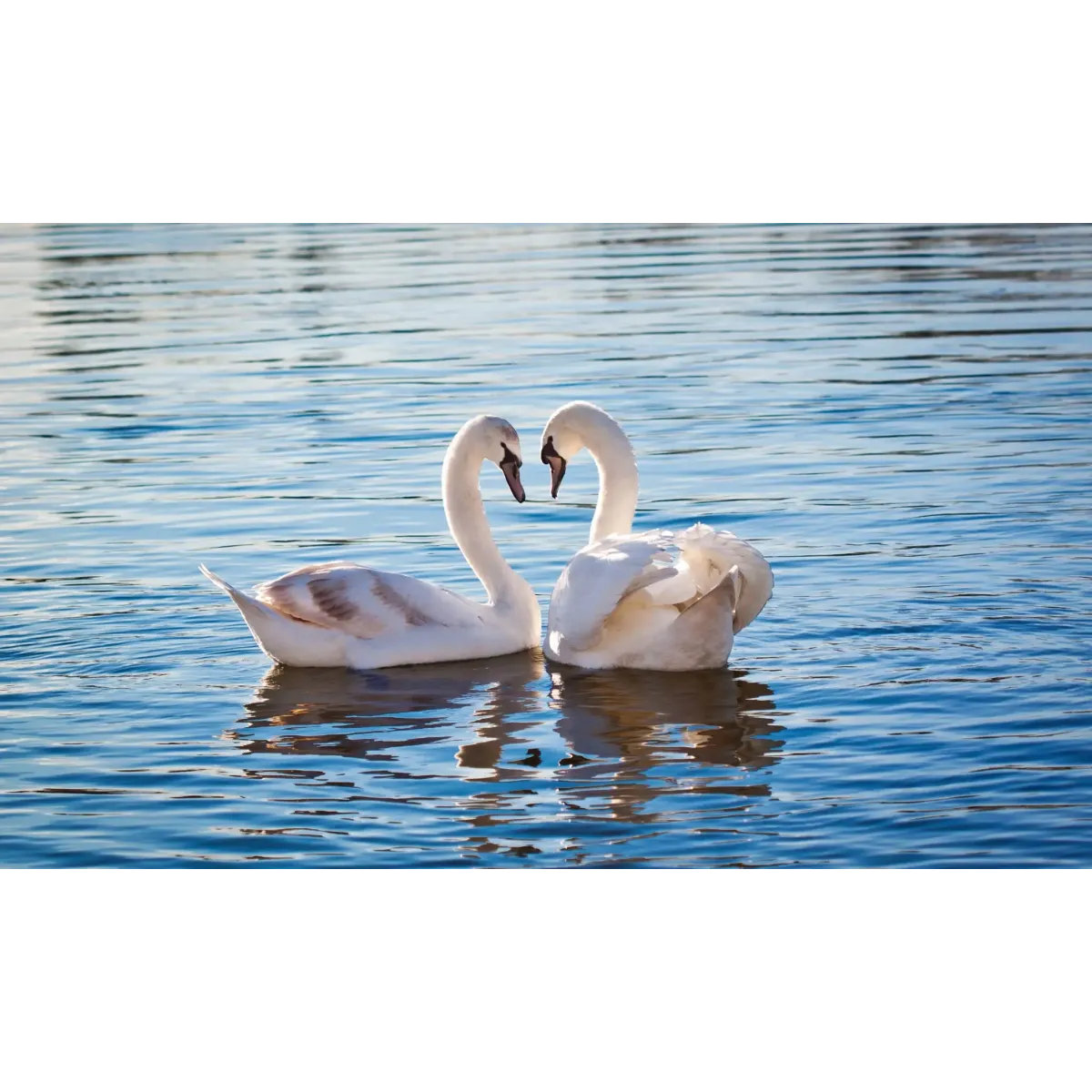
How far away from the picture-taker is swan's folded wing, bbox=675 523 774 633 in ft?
24.4

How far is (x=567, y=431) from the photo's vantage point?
8609 mm

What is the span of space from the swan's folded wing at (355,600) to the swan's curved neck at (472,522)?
404 mm

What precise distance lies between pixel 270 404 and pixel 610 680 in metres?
6.61

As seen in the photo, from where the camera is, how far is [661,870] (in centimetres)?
536

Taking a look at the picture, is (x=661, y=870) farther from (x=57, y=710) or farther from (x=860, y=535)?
(x=860, y=535)

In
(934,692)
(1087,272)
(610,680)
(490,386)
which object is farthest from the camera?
(1087,272)

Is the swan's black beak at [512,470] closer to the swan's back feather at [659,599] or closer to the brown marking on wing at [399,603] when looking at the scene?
the swan's back feather at [659,599]

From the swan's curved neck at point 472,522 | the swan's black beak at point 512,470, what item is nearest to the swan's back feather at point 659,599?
the swan's curved neck at point 472,522

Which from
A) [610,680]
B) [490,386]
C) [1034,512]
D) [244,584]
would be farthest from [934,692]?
[490,386]

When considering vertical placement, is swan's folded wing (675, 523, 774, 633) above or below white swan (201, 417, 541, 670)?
above

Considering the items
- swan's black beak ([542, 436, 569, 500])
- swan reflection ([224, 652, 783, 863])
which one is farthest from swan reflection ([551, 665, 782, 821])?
swan's black beak ([542, 436, 569, 500])

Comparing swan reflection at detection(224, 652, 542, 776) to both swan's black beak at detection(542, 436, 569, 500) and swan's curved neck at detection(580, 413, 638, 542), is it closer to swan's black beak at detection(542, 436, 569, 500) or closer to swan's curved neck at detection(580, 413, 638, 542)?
swan's curved neck at detection(580, 413, 638, 542)

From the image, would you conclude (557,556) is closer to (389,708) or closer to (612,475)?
(612,475)

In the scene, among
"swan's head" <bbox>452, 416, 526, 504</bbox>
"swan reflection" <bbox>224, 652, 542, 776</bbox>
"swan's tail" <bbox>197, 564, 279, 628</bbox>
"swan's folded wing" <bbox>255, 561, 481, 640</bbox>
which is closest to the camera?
"swan reflection" <bbox>224, 652, 542, 776</bbox>
